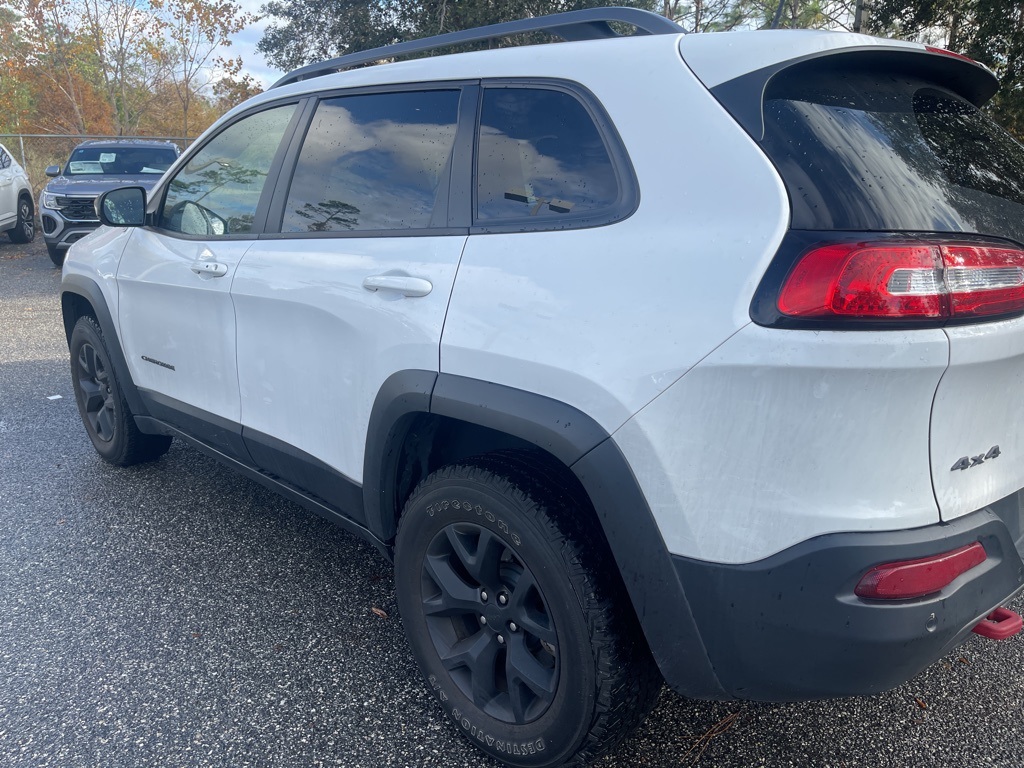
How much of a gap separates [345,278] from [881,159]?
4.86 ft

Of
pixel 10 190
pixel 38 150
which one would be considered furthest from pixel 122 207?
pixel 38 150

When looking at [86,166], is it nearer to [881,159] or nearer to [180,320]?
[180,320]

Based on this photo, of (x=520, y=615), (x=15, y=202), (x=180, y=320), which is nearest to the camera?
(x=520, y=615)

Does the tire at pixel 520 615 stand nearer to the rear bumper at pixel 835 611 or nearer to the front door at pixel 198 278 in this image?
the rear bumper at pixel 835 611

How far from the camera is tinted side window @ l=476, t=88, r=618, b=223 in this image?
190 cm

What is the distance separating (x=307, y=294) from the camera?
99.4 inches

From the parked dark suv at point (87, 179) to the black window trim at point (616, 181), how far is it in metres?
10.2

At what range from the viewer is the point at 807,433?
4.92ft

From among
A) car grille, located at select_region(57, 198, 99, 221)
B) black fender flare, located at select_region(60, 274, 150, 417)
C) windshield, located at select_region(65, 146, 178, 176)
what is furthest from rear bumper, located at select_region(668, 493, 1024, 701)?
windshield, located at select_region(65, 146, 178, 176)

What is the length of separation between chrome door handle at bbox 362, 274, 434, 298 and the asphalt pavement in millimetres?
1245

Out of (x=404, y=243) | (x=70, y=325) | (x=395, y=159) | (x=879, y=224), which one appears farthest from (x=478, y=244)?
(x=70, y=325)

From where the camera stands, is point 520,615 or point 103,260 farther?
point 103,260

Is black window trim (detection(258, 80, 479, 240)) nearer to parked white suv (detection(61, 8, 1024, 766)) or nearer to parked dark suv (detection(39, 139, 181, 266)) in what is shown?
parked white suv (detection(61, 8, 1024, 766))

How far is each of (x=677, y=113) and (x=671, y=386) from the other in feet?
2.03
